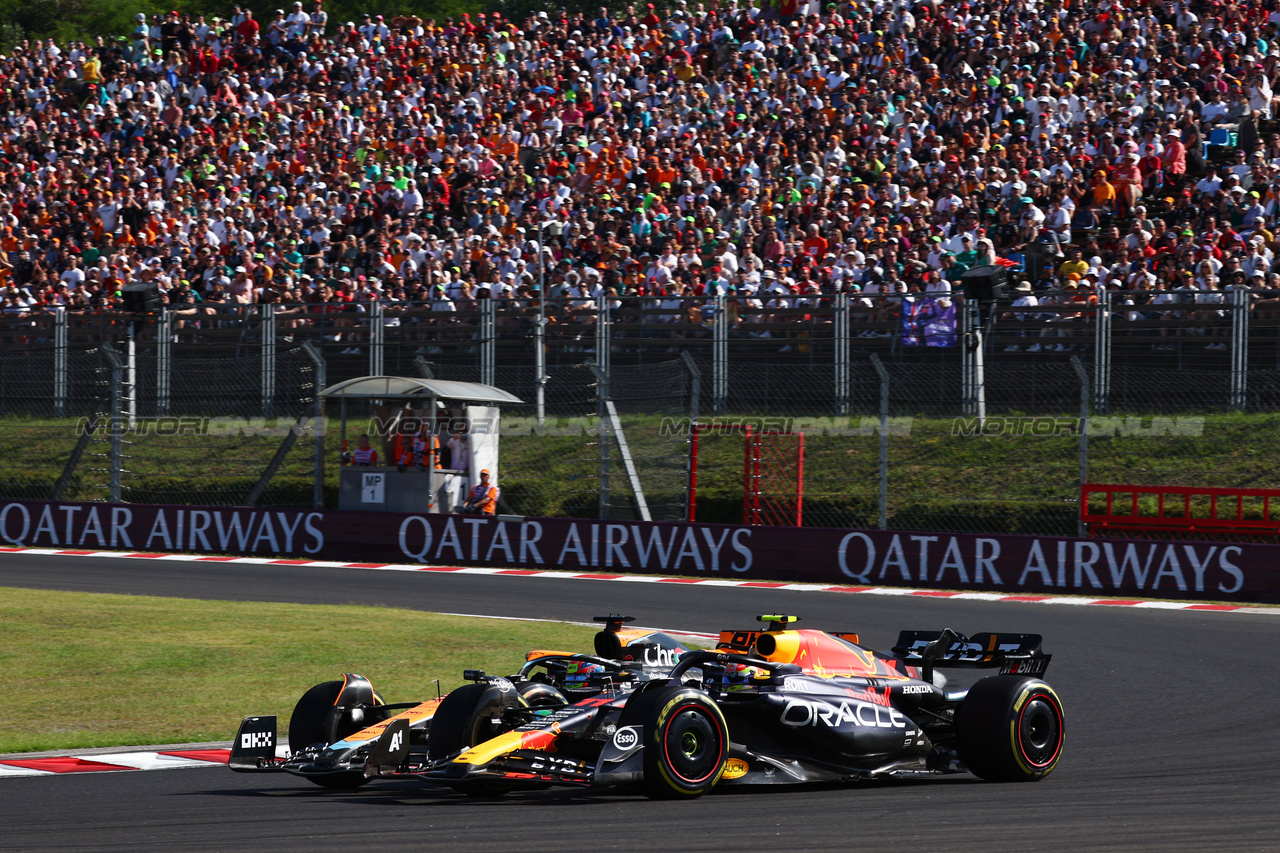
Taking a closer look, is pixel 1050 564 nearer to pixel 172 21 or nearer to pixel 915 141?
pixel 915 141

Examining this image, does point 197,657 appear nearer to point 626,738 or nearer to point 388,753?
point 388,753

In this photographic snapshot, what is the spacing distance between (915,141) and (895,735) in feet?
50.8

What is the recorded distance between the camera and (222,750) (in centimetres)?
862

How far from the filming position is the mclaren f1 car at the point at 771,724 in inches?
269

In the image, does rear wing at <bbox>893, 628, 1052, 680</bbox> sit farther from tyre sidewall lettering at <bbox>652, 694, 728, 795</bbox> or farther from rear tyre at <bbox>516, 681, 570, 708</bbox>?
rear tyre at <bbox>516, 681, 570, 708</bbox>

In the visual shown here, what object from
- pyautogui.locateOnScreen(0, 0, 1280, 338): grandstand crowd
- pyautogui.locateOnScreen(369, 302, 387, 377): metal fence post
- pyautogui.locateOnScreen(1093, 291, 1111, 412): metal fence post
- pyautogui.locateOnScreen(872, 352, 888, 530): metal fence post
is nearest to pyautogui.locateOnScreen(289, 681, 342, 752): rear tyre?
pyautogui.locateOnScreen(872, 352, 888, 530): metal fence post

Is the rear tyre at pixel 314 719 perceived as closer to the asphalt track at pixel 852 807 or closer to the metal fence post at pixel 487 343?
the asphalt track at pixel 852 807

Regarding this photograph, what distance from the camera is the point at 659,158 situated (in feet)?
78.7

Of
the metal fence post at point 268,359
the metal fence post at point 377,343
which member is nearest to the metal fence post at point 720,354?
the metal fence post at point 377,343

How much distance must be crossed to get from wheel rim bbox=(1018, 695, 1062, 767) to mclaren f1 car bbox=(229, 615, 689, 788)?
1700mm

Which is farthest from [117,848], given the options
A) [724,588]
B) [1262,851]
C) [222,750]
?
[724,588]

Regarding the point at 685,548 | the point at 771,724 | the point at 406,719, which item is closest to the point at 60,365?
the point at 685,548

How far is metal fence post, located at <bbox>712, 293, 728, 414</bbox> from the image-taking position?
1916 centimetres

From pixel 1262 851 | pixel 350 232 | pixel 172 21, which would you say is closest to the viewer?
pixel 1262 851
